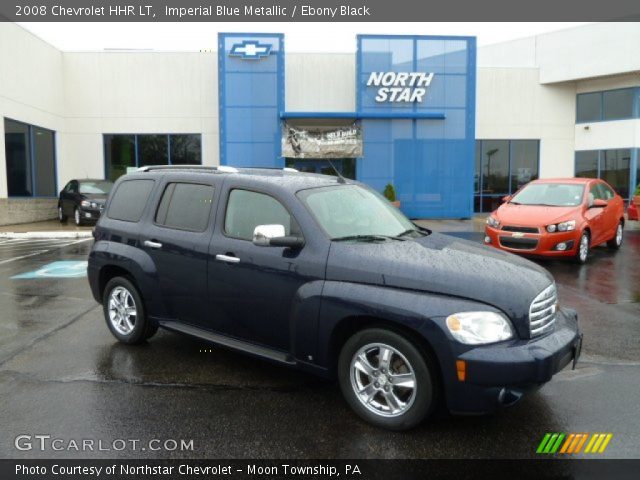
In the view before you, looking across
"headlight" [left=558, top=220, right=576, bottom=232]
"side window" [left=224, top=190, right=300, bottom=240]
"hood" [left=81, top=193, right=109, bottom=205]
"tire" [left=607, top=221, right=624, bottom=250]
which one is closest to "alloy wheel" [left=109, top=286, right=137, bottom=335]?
"side window" [left=224, top=190, right=300, bottom=240]

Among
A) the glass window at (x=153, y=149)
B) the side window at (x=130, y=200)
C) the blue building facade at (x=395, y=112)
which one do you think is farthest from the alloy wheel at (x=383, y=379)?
the glass window at (x=153, y=149)

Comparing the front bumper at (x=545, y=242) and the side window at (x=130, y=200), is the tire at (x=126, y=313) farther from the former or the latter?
the front bumper at (x=545, y=242)

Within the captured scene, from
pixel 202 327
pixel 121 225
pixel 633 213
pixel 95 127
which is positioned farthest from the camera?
pixel 95 127

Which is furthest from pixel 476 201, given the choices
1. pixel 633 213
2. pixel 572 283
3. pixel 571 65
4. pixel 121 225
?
pixel 121 225

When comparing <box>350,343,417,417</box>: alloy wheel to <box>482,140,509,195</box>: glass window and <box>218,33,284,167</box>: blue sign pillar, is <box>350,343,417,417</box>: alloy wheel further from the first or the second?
<box>482,140,509,195</box>: glass window

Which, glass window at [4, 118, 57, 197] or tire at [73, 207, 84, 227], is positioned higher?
glass window at [4, 118, 57, 197]

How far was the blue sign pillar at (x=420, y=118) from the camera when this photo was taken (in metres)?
21.6

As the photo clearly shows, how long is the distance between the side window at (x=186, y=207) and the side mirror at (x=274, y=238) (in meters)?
0.89

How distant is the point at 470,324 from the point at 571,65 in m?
24.1

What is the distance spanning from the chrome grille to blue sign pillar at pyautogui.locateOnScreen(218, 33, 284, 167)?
736 inches

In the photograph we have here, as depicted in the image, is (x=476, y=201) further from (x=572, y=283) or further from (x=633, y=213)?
(x=572, y=283)

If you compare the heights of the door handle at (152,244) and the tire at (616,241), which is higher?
the door handle at (152,244)

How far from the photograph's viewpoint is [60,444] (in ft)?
11.4

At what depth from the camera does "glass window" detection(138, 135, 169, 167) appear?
23391mm
